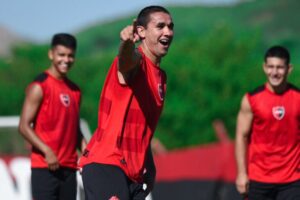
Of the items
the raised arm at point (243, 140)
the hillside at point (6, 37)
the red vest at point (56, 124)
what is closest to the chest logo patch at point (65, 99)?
the red vest at point (56, 124)

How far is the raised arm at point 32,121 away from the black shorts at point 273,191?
2010mm

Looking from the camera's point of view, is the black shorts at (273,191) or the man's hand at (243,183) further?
the man's hand at (243,183)

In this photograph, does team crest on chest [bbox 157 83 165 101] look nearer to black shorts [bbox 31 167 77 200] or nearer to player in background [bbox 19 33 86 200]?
player in background [bbox 19 33 86 200]

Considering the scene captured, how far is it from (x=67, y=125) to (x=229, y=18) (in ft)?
139

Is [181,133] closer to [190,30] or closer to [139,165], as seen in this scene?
[190,30]

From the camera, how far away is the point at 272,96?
9.56 m

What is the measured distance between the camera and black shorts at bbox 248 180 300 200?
30.6 feet

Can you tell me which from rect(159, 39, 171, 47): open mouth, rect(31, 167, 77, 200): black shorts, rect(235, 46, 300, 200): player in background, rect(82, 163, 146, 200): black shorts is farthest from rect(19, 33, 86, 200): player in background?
rect(159, 39, 171, 47): open mouth

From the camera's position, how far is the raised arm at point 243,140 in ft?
31.4

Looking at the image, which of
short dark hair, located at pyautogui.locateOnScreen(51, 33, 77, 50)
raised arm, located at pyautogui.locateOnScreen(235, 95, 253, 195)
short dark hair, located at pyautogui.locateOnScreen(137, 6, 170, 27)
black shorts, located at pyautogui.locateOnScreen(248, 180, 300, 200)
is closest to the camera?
short dark hair, located at pyautogui.locateOnScreen(137, 6, 170, 27)

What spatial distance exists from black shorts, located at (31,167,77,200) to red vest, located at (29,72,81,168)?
82mm

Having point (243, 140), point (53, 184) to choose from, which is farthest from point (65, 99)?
point (243, 140)

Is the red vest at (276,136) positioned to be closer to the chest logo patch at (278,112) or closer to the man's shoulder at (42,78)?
the chest logo patch at (278,112)

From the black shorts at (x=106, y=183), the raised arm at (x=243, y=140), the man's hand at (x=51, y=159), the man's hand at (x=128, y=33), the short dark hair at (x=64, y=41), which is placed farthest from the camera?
the short dark hair at (x=64, y=41)
